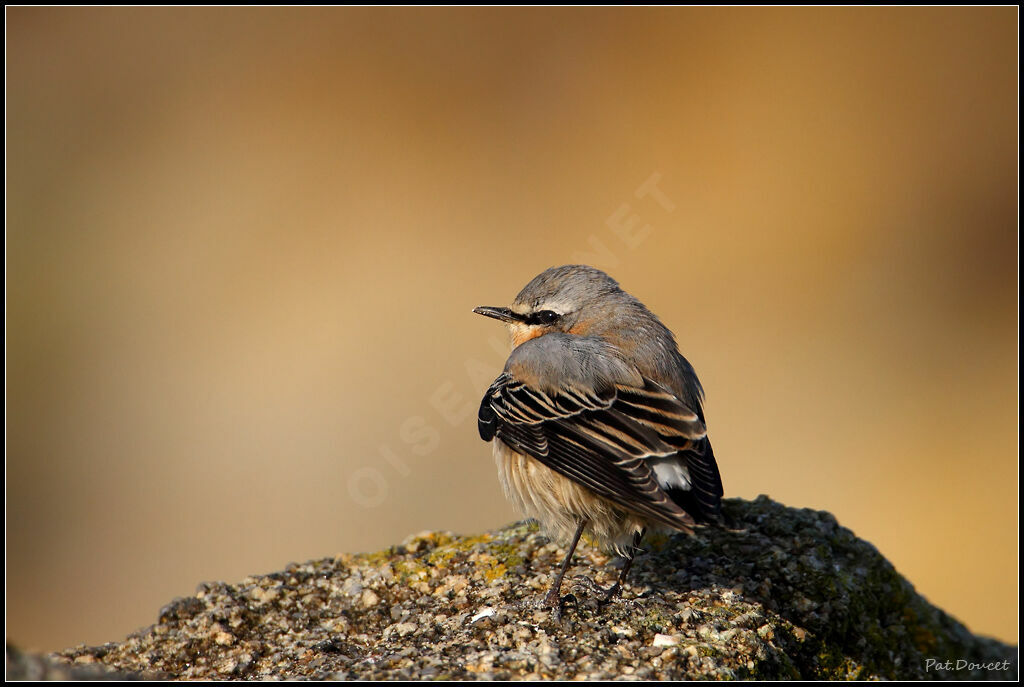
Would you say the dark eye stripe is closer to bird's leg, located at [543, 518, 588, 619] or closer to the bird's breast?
the bird's breast

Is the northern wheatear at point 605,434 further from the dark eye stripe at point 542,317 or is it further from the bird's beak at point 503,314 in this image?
the bird's beak at point 503,314

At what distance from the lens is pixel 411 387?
16.5 meters

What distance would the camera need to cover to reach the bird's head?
25.5 feet

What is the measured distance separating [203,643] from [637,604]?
8.97 ft

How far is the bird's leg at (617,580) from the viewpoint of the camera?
609 centimetres

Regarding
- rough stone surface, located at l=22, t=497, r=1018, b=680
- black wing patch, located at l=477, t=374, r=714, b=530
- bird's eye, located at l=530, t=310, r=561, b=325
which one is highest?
bird's eye, located at l=530, t=310, r=561, b=325

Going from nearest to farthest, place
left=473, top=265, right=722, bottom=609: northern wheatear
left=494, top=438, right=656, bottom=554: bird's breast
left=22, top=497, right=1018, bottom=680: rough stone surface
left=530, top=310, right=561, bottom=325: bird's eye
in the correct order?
left=22, top=497, right=1018, bottom=680: rough stone surface
left=473, top=265, right=722, bottom=609: northern wheatear
left=494, top=438, right=656, bottom=554: bird's breast
left=530, top=310, right=561, bottom=325: bird's eye

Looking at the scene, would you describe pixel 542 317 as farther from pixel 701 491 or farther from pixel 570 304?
pixel 701 491

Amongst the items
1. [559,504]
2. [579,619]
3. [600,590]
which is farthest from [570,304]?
[579,619]

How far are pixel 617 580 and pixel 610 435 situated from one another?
1.11 metres

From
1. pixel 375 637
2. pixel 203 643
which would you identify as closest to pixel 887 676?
pixel 375 637

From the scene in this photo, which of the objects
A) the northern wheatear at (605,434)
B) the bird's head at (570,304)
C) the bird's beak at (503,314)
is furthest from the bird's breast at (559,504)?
the bird's beak at (503,314)

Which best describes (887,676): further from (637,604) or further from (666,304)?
(666,304)

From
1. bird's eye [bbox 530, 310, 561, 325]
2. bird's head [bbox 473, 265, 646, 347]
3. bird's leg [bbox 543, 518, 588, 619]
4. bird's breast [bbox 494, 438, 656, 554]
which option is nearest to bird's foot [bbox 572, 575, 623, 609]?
bird's leg [bbox 543, 518, 588, 619]
